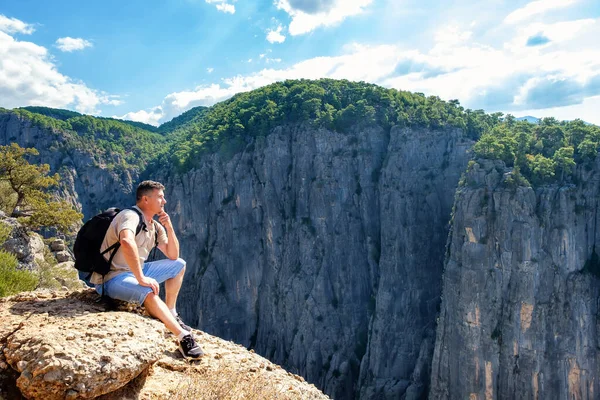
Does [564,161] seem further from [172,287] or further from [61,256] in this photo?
[172,287]

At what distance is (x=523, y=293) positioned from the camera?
114ft

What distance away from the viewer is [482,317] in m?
36.4

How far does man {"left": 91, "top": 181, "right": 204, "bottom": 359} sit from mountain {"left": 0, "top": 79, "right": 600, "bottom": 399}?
34295 millimetres

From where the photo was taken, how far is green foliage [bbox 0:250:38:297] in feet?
31.9

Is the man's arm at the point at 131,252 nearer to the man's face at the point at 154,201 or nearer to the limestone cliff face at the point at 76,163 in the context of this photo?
the man's face at the point at 154,201

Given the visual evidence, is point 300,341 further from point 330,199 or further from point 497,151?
point 497,151

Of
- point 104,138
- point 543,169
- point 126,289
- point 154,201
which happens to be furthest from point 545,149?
point 104,138

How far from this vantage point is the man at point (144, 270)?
6234mm

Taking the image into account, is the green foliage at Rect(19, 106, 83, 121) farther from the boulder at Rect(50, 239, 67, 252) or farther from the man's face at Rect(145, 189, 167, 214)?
the man's face at Rect(145, 189, 167, 214)

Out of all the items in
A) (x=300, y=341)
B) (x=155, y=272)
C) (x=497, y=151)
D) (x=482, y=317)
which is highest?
(x=497, y=151)

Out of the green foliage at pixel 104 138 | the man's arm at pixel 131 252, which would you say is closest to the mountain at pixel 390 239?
the green foliage at pixel 104 138

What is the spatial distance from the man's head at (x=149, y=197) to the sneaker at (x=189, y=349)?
6.91 ft

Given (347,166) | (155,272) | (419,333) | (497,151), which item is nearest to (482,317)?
(419,333)

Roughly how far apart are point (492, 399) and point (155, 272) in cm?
3684
